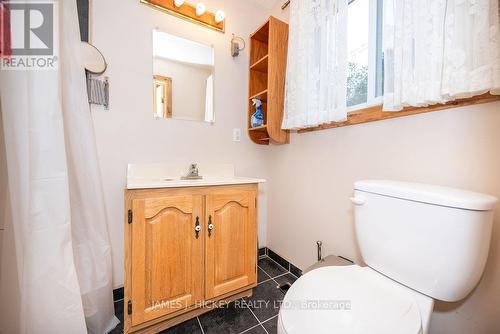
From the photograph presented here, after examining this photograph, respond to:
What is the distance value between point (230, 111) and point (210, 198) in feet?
2.63

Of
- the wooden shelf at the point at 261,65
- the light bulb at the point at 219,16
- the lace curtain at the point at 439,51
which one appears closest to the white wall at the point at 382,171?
the lace curtain at the point at 439,51

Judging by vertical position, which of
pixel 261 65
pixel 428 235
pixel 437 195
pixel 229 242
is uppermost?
pixel 261 65

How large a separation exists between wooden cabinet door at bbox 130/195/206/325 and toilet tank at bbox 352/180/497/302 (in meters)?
0.83

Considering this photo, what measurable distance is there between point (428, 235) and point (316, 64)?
0.99m

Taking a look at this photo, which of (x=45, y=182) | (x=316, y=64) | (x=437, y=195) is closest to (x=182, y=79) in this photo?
(x=316, y=64)

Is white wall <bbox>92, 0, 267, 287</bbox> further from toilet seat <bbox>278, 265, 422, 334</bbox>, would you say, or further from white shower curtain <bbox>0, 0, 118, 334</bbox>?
toilet seat <bbox>278, 265, 422, 334</bbox>

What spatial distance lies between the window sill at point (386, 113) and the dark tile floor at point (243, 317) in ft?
3.77

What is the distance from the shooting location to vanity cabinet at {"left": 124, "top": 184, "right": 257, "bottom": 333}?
971 mm

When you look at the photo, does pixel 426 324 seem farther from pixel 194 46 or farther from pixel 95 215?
pixel 194 46

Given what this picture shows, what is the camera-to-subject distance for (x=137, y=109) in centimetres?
132

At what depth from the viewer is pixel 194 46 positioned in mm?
1487

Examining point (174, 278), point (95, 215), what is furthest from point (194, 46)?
point (174, 278)

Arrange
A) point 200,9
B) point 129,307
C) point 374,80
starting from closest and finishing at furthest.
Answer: point 129,307 < point 374,80 < point 200,9

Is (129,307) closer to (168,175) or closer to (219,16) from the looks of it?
(168,175)
